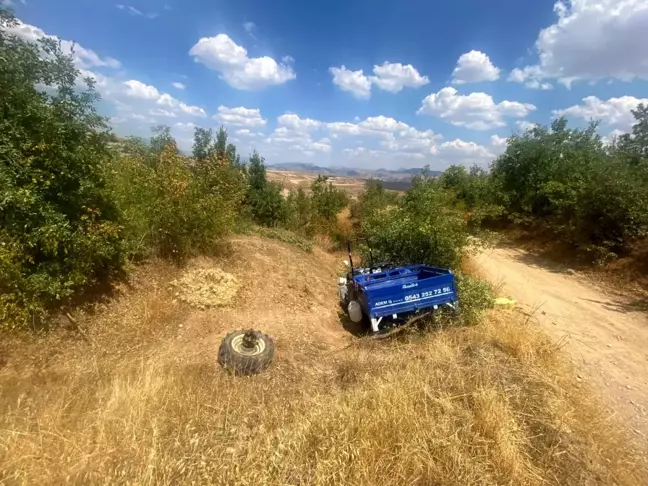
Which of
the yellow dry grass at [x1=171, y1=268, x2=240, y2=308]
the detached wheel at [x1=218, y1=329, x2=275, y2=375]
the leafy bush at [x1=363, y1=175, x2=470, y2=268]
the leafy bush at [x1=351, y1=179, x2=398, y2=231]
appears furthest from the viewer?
the leafy bush at [x1=351, y1=179, x2=398, y2=231]

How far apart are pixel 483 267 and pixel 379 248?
3541mm

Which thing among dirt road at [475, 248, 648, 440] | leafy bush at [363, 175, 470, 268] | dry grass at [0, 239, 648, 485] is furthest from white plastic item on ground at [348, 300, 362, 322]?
dirt road at [475, 248, 648, 440]

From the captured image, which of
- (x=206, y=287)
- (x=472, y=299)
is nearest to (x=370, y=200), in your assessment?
(x=472, y=299)

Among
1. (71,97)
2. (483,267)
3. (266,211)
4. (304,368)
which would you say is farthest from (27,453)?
(266,211)

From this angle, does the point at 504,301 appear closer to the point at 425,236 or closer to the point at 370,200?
the point at 425,236

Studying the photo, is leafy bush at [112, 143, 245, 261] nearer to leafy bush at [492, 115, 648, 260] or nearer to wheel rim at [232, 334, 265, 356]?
wheel rim at [232, 334, 265, 356]

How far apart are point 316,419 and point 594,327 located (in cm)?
612

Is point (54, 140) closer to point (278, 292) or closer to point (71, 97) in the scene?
point (71, 97)

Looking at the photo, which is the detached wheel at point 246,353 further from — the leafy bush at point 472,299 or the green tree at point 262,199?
the green tree at point 262,199

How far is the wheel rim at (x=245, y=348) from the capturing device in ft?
17.2

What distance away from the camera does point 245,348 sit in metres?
5.36

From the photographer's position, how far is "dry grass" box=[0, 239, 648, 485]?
268 centimetres

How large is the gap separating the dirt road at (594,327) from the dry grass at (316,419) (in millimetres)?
565

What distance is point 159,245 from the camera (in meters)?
7.96
